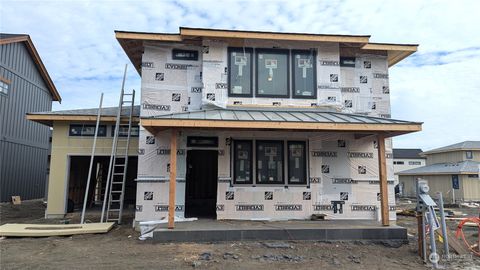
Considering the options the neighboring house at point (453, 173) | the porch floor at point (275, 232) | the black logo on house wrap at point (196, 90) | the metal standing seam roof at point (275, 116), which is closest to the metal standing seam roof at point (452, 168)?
the neighboring house at point (453, 173)

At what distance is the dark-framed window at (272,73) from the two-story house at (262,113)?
3 cm

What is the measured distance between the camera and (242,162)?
1004cm

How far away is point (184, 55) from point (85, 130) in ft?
14.8

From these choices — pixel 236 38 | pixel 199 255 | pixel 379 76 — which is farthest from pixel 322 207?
pixel 236 38

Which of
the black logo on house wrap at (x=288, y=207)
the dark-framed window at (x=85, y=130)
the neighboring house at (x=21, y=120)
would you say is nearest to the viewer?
the black logo on house wrap at (x=288, y=207)

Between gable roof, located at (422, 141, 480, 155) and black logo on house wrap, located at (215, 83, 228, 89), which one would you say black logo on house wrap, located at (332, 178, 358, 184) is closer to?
black logo on house wrap, located at (215, 83, 228, 89)

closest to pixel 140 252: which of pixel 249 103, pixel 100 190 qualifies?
pixel 249 103

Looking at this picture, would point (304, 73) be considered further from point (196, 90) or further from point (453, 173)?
point (453, 173)

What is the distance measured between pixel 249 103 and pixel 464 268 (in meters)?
6.45

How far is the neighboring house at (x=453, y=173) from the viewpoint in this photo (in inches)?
879

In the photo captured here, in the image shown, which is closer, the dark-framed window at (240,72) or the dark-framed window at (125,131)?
the dark-framed window at (240,72)

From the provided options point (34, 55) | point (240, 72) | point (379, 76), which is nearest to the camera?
point (240, 72)

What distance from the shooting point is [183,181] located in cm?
981

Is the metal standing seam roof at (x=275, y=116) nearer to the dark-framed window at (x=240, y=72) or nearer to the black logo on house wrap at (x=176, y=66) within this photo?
the dark-framed window at (x=240, y=72)
